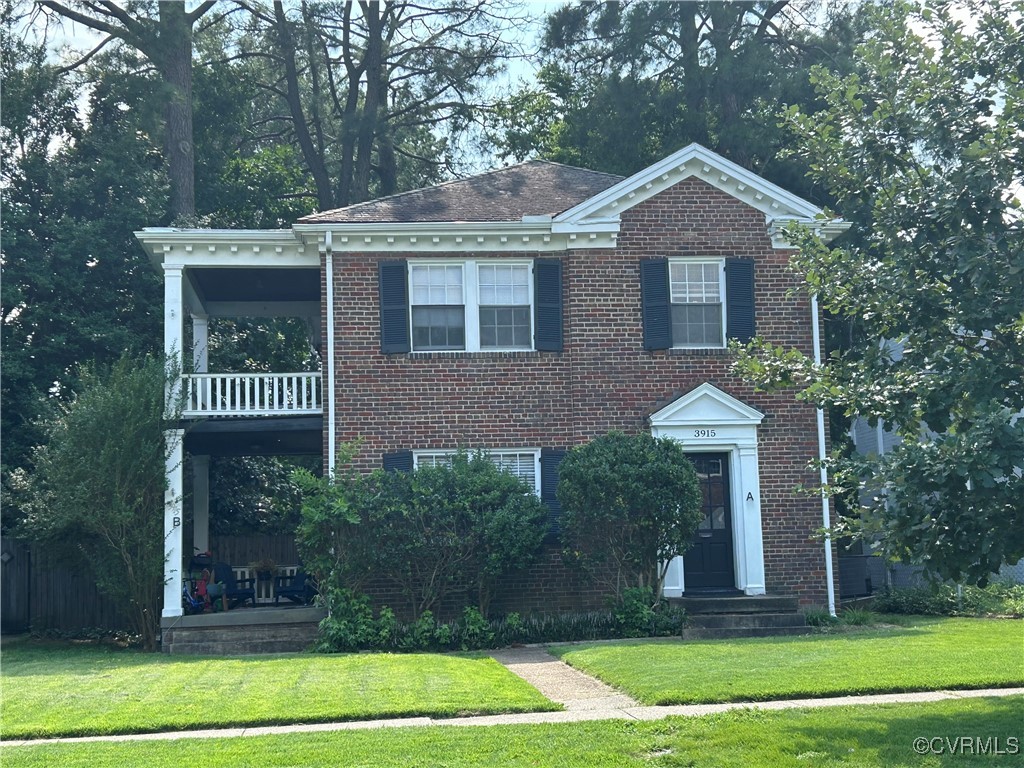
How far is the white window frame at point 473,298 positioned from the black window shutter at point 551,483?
5.49 feet

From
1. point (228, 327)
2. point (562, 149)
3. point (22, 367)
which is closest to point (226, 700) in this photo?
point (22, 367)

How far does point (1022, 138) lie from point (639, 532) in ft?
27.8

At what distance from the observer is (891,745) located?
829 centimetres

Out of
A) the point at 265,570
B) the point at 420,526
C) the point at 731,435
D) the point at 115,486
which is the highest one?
the point at 731,435

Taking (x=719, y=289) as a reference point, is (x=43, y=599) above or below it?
below

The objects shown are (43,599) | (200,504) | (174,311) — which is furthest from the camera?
(200,504)

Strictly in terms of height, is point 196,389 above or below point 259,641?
above

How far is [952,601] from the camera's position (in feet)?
62.0

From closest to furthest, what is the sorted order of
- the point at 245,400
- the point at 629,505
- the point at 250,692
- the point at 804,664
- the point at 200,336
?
the point at 250,692, the point at 804,664, the point at 629,505, the point at 245,400, the point at 200,336

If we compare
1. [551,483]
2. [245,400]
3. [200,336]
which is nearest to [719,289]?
[551,483]

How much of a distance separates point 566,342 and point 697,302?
218 cm

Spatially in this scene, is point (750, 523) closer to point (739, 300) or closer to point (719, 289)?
point (739, 300)

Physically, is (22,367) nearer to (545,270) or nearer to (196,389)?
(196,389)

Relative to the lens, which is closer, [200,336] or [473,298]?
[473,298]
